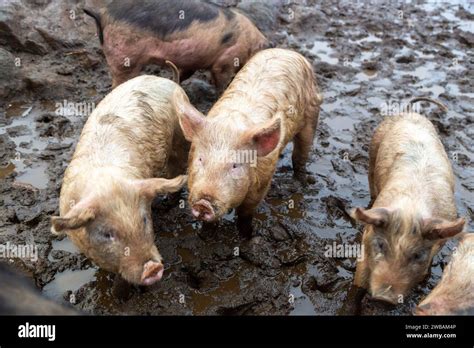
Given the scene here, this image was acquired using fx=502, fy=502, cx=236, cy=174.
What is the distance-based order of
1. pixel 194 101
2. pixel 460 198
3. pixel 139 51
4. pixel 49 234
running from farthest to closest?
pixel 194 101 < pixel 139 51 < pixel 460 198 < pixel 49 234

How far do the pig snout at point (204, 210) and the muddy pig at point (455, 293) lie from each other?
Answer: 1.69m

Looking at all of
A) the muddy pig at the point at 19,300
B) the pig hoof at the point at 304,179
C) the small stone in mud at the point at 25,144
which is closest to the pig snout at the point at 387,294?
the muddy pig at the point at 19,300

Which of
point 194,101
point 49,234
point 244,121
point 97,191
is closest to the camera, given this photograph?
point 97,191

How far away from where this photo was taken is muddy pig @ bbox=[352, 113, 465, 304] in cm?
384

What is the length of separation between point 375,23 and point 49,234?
26.0 ft

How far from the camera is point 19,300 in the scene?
2740 millimetres

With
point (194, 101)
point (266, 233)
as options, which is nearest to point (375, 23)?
point (194, 101)

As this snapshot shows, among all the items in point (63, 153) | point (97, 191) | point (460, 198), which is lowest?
point (63, 153)

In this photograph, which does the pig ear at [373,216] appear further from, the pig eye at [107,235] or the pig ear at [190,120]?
the pig eye at [107,235]

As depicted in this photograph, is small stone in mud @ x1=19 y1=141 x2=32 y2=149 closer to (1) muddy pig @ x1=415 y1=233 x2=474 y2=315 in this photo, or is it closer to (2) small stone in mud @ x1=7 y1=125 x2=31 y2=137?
(2) small stone in mud @ x1=7 y1=125 x2=31 y2=137

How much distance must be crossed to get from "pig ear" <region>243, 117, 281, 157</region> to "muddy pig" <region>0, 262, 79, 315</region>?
2159 millimetres

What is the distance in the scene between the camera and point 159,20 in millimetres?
6789

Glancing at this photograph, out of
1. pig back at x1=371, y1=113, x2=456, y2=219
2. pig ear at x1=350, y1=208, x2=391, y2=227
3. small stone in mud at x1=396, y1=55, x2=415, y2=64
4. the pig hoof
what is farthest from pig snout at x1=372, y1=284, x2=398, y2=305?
small stone in mud at x1=396, y1=55, x2=415, y2=64

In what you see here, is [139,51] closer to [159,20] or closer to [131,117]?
[159,20]
